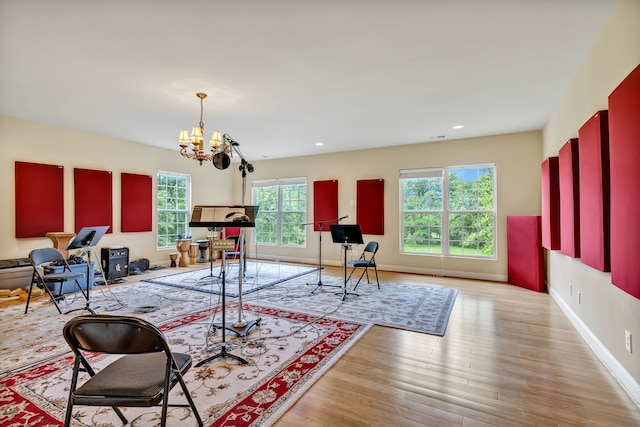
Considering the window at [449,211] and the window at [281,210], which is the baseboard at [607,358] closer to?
the window at [449,211]

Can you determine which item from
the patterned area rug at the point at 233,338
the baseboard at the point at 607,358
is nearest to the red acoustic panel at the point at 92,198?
the patterned area rug at the point at 233,338

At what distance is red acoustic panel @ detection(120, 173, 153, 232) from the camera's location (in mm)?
6219

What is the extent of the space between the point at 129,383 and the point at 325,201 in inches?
245

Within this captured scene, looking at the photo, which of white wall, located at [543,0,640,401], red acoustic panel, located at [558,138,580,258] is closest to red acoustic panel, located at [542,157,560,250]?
white wall, located at [543,0,640,401]

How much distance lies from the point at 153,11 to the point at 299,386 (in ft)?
9.90

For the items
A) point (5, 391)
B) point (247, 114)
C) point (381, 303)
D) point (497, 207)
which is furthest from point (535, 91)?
point (5, 391)

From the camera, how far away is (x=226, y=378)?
2264mm

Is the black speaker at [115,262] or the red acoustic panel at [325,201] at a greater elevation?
the red acoustic panel at [325,201]

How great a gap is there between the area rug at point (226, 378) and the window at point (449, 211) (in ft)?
11.9

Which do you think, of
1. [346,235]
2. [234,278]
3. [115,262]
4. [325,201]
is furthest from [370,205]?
[115,262]

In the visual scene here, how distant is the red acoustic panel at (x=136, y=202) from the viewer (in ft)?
20.4

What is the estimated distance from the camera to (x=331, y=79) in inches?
136

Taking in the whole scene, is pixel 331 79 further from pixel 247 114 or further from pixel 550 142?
pixel 550 142

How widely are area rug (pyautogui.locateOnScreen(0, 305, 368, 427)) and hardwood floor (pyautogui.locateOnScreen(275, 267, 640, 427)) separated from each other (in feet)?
0.49
